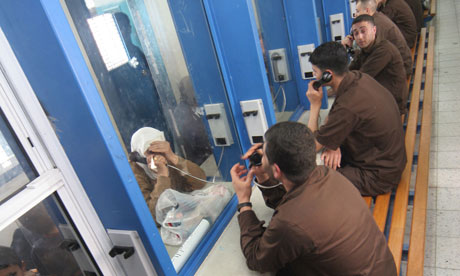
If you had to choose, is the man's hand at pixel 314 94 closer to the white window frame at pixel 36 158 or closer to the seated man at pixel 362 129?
the seated man at pixel 362 129

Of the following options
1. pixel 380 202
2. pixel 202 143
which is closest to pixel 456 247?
pixel 380 202

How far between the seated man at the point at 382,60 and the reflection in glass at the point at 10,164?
10.0 feet

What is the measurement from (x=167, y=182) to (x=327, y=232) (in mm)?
1292

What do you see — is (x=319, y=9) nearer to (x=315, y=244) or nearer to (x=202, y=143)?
(x=202, y=143)

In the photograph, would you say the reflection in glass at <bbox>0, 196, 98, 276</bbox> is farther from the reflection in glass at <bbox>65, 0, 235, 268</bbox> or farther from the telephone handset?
the telephone handset

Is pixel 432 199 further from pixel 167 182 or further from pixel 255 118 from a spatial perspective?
pixel 167 182

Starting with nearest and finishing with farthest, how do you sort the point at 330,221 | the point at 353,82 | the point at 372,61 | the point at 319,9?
the point at 330,221
the point at 353,82
the point at 372,61
the point at 319,9

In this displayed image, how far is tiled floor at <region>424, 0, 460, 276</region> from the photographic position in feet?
7.09

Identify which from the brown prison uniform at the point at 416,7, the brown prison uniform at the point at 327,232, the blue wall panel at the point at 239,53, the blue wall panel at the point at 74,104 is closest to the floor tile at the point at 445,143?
the blue wall panel at the point at 239,53

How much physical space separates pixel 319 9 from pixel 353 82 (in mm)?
2843

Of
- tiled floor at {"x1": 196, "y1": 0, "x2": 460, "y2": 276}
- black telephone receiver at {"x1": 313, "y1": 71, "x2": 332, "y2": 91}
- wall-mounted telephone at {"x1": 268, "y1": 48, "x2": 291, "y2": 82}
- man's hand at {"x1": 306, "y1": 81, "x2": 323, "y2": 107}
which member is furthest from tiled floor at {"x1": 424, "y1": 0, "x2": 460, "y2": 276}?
wall-mounted telephone at {"x1": 268, "y1": 48, "x2": 291, "y2": 82}

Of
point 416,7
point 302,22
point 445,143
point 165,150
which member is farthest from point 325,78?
point 416,7

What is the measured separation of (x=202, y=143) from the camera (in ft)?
8.88

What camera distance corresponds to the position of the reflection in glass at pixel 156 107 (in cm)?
174
